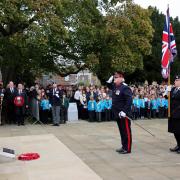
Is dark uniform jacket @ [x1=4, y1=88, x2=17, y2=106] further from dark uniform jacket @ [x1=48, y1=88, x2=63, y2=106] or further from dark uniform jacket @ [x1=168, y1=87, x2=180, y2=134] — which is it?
dark uniform jacket @ [x1=168, y1=87, x2=180, y2=134]

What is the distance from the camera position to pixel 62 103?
17484 mm

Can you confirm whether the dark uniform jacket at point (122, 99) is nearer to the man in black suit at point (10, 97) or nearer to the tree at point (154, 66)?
the man in black suit at point (10, 97)

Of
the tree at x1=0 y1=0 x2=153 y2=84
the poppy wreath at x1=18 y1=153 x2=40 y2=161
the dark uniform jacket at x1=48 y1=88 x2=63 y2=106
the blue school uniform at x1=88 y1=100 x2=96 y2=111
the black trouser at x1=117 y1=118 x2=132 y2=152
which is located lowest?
the poppy wreath at x1=18 y1=153 x2=40 y2=161

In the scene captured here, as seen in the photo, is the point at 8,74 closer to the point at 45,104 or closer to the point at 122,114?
the point at 45,104

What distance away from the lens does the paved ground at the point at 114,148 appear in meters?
7.71

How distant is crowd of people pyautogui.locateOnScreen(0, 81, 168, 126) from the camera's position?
54.9 ft

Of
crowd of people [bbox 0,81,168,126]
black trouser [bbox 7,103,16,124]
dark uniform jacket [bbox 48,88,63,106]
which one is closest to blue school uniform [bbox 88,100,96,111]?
crowd of people [bbox 0,81,168,126]

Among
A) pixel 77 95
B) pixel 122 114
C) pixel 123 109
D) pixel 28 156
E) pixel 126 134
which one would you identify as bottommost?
pixel 28 156

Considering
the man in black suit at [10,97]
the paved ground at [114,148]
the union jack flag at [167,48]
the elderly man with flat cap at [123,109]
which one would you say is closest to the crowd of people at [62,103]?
the man in black suit at [10,97]

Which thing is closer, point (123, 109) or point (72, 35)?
point (123, 109)

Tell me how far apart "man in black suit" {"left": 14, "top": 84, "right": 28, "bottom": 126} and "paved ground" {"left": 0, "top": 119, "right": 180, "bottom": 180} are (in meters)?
0.51

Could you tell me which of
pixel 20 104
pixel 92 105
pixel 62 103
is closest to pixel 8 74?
pixel 62 103

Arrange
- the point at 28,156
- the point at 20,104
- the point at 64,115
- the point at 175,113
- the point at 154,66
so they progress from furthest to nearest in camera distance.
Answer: the point at 154,66 → the point at 64,115 → the point at 20,104 → the point at 175,113 → the point at 28,156

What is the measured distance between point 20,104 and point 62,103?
72.1 inches
